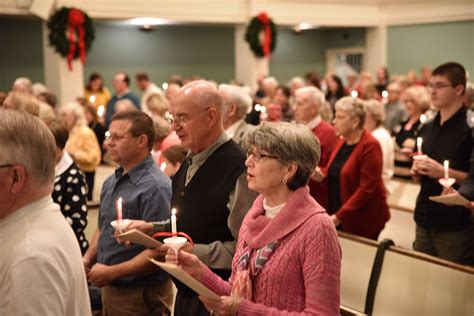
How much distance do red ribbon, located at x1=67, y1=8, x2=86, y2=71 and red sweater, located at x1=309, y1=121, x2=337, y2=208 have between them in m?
7.22

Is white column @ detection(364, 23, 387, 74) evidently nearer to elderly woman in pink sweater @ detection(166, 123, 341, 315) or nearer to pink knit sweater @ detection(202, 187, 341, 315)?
elderly woman in pink sweater @ detection(166, 123, 341, 315)

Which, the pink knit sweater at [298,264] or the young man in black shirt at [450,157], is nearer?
the pink knit sweater at [298,264]

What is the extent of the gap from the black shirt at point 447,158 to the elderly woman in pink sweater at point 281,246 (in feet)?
6.53

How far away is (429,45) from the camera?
17.4 m

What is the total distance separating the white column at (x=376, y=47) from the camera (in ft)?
57.1

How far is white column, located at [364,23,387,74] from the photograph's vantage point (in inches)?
685

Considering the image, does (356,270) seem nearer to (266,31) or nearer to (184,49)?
(266,31)

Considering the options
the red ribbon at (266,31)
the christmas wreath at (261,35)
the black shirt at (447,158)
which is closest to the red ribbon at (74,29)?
the christmas wreath at (261,35)

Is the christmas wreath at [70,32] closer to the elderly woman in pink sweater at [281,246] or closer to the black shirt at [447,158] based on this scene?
the black shirt at [447,158]

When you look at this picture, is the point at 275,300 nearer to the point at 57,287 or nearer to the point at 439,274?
the point at 57,287

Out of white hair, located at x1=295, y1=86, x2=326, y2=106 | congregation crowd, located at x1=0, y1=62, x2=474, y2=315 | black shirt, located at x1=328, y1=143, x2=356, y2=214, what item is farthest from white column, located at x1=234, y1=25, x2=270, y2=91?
black shirt, located at x1=328, y1=143, x2=356, y2=214

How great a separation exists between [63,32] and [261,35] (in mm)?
4466

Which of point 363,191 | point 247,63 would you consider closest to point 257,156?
point 363,191

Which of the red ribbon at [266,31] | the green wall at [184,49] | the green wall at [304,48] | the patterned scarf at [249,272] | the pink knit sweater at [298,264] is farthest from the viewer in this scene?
the green wall at [304,48]
